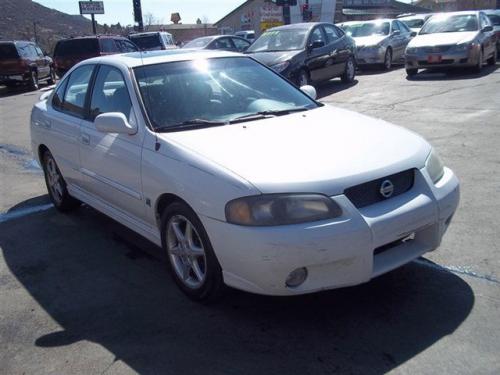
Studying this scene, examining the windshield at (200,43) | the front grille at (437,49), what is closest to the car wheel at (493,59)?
the front grille at (437,49)

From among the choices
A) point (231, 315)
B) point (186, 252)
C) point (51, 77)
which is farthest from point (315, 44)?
point (51, 77)

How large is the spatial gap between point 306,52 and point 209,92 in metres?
8.73

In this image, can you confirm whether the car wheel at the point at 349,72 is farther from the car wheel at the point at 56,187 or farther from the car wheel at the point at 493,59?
the car wheel at the point at 56,187

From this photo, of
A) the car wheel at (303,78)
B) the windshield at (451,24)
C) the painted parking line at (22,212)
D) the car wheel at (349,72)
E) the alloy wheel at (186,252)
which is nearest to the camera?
the alloy wheel at (186,252)

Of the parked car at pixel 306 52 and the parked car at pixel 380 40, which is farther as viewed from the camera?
the parked car at pixel 380 40

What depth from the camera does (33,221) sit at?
583 centimetres

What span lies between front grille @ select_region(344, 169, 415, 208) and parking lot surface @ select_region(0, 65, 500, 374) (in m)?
0.48

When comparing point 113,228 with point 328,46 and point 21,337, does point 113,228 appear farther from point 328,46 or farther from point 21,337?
point 328,46

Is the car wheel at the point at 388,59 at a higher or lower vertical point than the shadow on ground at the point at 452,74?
higher

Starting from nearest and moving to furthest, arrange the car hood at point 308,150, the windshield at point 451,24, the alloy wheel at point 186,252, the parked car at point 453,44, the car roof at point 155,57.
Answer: the car hood at point 308,150 < the alloy wheel at point 186,252 < the car roof at point 155,57 < the parked car at point 453,44 < the windshield at point 451,24

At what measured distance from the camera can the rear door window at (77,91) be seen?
521cm

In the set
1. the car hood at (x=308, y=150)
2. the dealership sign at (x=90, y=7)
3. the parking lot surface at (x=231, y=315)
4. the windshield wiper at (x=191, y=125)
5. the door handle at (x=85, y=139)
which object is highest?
the dealership sign at (x=90, y=7)

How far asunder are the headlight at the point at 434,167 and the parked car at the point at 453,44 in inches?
416

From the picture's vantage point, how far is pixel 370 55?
16.5 metres
